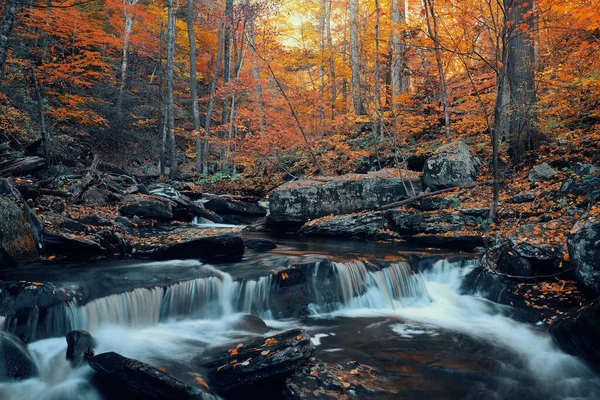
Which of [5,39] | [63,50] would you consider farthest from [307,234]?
[63,50]

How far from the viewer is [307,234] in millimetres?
11039

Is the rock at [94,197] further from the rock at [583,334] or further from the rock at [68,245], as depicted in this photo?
the rock at [583,334]

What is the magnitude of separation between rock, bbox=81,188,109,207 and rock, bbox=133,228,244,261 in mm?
3412

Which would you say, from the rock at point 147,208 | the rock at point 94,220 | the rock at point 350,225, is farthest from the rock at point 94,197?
the rock at point 350,225

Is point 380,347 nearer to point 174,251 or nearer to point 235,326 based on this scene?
point 235,326

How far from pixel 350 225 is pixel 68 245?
21.5ft

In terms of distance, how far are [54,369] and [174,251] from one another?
343 centimetres

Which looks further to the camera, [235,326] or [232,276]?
[232,276]

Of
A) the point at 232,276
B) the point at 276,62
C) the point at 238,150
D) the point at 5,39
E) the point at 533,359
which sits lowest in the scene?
the point at 533,359

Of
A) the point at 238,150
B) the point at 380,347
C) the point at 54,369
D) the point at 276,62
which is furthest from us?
the point at 276,62

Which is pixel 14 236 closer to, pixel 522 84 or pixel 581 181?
pixel 581 181

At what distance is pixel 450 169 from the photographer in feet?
33.1

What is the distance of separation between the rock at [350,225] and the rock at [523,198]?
10.2 ft

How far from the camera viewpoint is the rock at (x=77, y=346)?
4504mm
